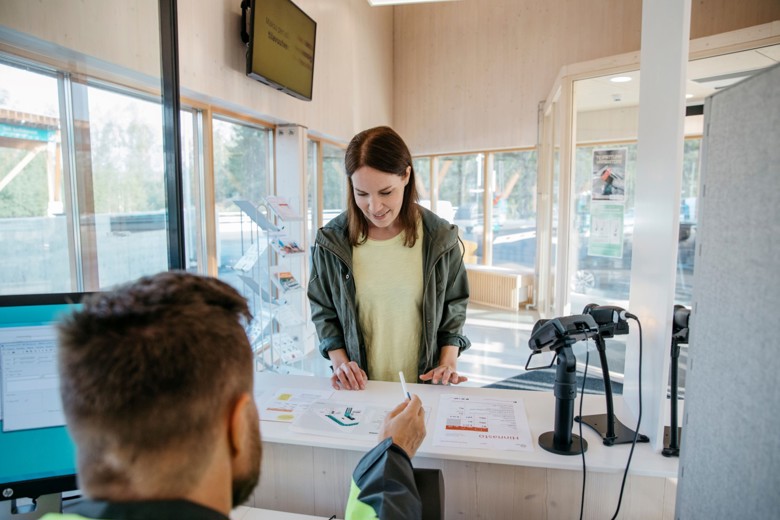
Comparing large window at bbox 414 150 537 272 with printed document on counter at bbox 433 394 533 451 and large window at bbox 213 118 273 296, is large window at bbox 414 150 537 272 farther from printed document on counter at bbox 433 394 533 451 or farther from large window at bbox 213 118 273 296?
printed document on counter at bbox 433 394 533 451

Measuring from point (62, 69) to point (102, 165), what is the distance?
0.53m

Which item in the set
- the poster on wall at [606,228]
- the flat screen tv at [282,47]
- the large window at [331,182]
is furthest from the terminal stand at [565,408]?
the large window at [331,182]

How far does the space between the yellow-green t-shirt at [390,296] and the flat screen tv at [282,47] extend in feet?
8.54

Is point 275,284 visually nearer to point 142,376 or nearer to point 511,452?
point 511,452

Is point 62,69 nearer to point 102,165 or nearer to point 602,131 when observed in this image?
point 102,165

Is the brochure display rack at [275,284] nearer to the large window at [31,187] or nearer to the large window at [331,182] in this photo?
the large window at [31,187]

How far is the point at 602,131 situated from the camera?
4.96 meters

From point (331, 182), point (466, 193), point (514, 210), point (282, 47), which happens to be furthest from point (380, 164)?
point (466, 193)

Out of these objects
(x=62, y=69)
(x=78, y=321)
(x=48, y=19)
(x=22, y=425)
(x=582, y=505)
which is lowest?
(x=582, y=505)

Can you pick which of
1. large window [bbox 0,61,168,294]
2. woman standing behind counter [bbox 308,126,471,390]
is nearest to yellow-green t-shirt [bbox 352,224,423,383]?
woman standing behind counter [bbox 308,126,471,390]

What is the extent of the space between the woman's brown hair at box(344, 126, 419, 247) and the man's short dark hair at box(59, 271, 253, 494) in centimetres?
102

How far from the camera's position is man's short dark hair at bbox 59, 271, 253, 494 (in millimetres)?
523

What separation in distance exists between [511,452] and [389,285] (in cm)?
69

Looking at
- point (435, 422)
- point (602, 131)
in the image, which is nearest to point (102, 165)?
point (435, 422)
